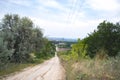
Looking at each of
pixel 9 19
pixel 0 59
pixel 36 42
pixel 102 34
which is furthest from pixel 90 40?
pixel 0 59

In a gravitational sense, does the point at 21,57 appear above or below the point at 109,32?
below

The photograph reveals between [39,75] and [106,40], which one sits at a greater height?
[106,40]

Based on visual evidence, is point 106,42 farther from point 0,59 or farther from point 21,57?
point 0,59

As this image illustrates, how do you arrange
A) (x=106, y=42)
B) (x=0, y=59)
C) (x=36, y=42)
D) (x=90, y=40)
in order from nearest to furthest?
(x=0, y=59)
(x=106, y=42)
(x=90, y=40)
(x=36, y=42)

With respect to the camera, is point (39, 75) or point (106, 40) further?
point (106, 40)

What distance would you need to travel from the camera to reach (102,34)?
185 feet

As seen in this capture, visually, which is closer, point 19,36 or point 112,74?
point 112,74

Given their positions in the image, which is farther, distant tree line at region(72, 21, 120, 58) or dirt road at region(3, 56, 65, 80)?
distant tree line at region(72, 21, 120, 58)

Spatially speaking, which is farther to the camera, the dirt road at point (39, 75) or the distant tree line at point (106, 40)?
the distant tree line at point (106, 40)

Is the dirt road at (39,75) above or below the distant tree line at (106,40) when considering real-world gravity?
below

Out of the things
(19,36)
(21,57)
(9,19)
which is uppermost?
(9,19)

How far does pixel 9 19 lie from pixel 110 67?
45.5m

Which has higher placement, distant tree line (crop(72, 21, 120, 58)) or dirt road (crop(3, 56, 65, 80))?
distant tree line (crop(72, 21, 120, 58))

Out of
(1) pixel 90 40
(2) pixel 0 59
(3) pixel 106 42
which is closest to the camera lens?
(2) pixel 0 59
